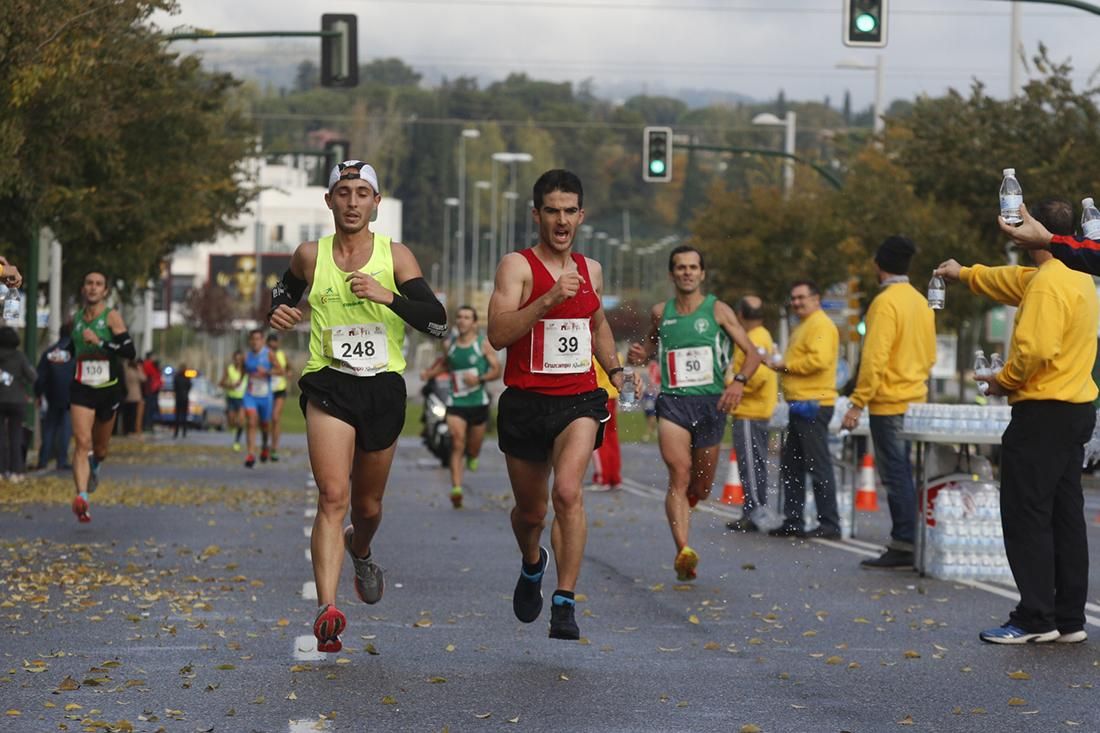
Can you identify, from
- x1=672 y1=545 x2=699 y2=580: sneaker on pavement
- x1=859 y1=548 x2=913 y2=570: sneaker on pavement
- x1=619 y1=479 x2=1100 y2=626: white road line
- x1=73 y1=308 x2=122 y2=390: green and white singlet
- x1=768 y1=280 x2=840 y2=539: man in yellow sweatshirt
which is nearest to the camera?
x1=619 y1=479 x2=1100 y2=626: white road line

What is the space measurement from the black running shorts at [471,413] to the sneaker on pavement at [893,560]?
8.13m

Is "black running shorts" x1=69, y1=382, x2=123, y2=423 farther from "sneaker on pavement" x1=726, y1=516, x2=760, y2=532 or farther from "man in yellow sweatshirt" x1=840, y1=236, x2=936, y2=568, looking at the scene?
"man in yellow sweatshirt" x1=840, y1=236, x2=936, y2=568

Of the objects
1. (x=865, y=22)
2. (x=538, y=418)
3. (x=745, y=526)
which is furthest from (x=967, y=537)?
(x=865, y=22)

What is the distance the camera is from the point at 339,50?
30062 millimetres

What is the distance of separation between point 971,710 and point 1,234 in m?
22.5

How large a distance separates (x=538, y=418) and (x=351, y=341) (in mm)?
889

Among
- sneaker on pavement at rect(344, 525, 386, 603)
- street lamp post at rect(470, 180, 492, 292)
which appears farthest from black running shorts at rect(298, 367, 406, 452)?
street lamp post at rect(470, 180, 492, 292)

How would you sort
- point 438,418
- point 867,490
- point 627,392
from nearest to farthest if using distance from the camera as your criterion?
point 627,392, point 867,490, point 438,418

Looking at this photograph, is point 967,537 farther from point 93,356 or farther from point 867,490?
point 867,490

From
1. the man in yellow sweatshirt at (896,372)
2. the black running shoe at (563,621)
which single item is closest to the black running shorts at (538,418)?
the black running shoe at (563,621)

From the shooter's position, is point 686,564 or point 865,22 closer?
point 686,564

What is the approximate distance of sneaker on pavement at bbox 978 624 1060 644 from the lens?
413 inches

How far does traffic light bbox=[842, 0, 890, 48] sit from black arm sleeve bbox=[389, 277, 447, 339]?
1461cm

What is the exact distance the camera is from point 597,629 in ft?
35.8
